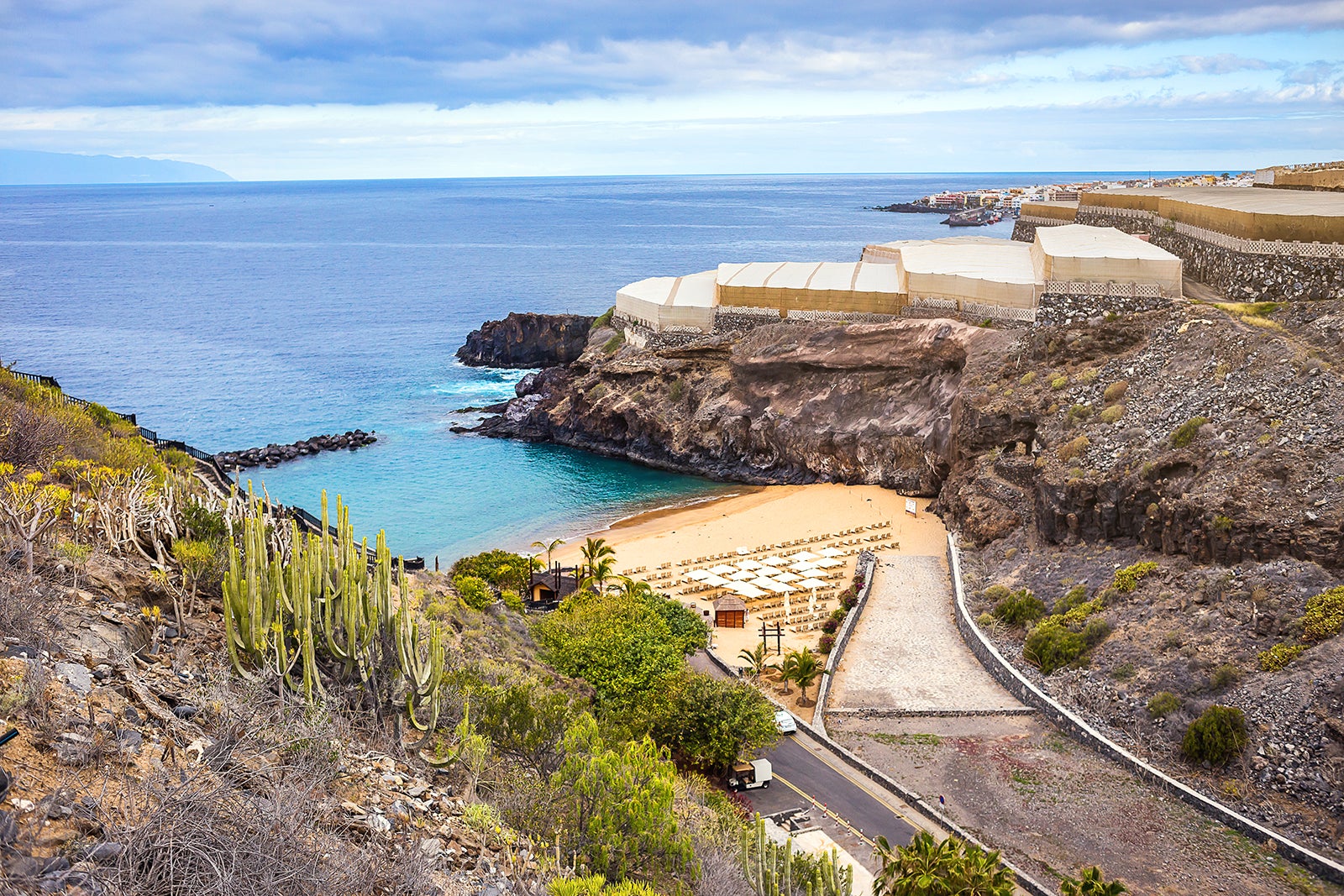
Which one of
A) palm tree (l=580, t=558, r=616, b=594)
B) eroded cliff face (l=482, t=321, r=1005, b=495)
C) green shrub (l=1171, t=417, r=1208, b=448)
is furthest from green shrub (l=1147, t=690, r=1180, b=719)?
eroded cliff face (l=482, t=321, r=1005, b=495)

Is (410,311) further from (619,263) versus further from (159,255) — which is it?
(159,255)

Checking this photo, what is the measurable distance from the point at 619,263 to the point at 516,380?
64979 mm

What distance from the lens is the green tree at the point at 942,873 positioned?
13.6 m

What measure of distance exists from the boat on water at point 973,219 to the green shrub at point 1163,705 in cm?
17263

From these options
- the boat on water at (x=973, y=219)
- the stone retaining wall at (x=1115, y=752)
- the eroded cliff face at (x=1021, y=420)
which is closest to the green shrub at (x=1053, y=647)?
the stone retaining wall at (x=1115, y=752)

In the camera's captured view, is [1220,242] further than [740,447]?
No

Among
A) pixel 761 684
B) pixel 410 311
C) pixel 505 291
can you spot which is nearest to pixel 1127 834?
pixel 761 684

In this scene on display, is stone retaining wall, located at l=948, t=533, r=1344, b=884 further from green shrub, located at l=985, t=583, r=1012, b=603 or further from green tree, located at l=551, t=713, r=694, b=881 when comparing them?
green tree, located at l=551, t=713, r=694, b=881

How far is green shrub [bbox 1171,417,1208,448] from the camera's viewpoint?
28.5m

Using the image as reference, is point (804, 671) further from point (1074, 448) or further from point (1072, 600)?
point (1074, 448)

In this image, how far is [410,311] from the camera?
102 m

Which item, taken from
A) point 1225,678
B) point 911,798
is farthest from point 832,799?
point 1225,678

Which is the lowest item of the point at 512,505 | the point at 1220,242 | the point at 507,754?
the point at 512,505

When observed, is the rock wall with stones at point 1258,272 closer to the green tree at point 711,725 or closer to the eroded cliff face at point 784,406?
the eroded cliff face at point 784,406
